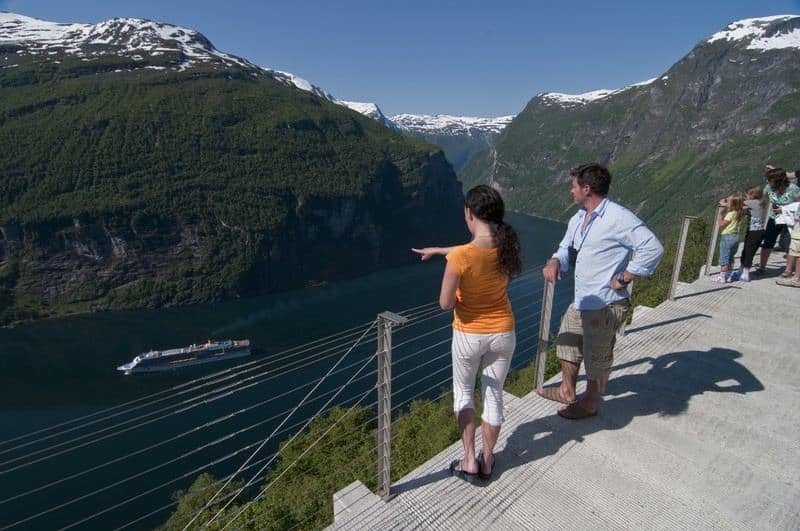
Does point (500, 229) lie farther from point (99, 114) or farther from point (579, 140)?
point (579, 140)

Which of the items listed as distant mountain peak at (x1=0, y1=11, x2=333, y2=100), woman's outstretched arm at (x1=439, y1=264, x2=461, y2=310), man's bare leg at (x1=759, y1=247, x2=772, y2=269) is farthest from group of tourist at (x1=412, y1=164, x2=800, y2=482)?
distant mountain peak at (x1=0, y1=11, x2=333, y2=100)

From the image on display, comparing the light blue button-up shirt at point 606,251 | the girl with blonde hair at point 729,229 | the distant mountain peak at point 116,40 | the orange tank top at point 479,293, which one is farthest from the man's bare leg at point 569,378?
the distant mountain peak at point 116,40

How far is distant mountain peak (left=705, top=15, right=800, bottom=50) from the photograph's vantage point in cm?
12581

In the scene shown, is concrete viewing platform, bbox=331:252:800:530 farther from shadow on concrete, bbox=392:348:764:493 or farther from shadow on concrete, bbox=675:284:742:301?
shadow on concrete, bbox=675:284:742:301

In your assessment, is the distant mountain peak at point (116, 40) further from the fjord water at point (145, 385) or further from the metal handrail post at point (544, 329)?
the metal handrail post at point (544, 329)

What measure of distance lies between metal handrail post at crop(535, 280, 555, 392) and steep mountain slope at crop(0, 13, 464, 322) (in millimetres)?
72332

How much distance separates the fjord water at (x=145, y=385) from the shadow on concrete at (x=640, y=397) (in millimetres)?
971

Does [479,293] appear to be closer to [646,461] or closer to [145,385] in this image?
[646,461]

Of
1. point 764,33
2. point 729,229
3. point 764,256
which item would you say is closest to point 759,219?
point 729,229

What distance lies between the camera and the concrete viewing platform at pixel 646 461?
288 cm

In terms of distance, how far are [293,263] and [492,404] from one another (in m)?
83.2

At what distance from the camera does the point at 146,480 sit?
85.1ft

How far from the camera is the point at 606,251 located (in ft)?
10.9

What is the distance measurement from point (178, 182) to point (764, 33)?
521 feet
